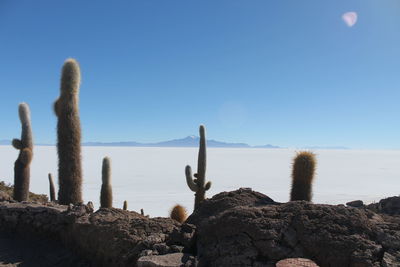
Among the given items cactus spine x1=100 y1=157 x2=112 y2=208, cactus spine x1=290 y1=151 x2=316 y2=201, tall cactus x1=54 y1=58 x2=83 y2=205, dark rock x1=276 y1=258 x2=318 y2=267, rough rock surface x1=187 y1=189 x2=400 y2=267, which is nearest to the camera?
dark rock x1=276 y1=258 x2=318 y2=267

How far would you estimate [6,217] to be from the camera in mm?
5578

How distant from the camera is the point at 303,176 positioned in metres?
6.43

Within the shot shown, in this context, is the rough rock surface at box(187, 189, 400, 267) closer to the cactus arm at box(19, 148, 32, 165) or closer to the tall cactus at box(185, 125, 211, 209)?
the tall cactus at box(185, 125, 211, 209)

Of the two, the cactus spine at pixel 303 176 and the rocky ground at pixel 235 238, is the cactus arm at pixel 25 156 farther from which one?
the cactus spine at pixel 303 176

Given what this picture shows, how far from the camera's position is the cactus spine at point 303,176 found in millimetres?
6418

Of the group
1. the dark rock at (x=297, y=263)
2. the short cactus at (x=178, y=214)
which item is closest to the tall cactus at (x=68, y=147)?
the short cactus at (x=178, y=214)

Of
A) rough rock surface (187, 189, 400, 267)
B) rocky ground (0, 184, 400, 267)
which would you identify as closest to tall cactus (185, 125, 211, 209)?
rocky ground (0, 184, 400, 267)

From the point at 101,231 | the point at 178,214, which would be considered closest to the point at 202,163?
the point at 178,214

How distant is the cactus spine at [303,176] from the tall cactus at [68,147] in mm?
5191

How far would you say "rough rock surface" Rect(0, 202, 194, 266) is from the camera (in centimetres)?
394

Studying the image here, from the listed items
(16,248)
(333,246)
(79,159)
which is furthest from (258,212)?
(79,159)

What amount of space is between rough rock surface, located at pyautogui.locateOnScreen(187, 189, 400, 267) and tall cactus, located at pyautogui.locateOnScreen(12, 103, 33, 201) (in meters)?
8.89

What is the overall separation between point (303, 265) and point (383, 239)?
1152 mm

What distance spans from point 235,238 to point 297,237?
0.60 m
